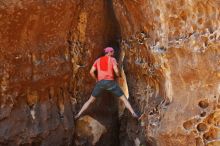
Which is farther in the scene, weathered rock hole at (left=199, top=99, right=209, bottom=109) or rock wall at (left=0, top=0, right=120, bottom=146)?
rock wall at (left=0, top=0, right=120, bottom=146)

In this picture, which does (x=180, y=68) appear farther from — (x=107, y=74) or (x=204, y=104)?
(x=107, y=74)

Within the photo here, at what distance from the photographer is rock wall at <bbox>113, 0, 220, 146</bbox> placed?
5.96 metres

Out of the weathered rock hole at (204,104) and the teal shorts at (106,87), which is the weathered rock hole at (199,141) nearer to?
the weathered rock hole at (204,104)

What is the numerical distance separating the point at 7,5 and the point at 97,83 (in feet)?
6.10

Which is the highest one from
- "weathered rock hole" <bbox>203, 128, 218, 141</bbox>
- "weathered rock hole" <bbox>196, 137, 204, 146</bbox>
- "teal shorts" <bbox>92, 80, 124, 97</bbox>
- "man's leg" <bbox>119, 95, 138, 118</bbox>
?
"teal shorts" <bbox>92, 80, 124, 97</bbox>

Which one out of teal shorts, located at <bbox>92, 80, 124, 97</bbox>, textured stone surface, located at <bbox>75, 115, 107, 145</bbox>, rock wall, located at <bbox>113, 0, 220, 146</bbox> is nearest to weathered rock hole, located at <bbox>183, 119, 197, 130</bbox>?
rock wall, located at <bbox>113, 0, 220, 146</bbox>

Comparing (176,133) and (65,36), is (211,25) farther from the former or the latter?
(65,36)

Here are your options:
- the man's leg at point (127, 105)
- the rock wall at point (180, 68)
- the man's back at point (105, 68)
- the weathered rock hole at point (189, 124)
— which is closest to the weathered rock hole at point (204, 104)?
the rock wall at point (180, 68)

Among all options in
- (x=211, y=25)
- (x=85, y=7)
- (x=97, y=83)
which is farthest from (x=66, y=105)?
(x=211, y=25)

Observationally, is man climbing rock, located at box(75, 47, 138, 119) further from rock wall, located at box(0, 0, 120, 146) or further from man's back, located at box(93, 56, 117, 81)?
rock wall, located at box(0, 0, 120, 146)

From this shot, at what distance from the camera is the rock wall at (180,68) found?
596cm

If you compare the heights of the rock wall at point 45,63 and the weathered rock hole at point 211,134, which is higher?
the rock wall at point 45,63

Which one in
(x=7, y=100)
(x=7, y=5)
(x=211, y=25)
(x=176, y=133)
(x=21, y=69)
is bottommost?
(x=176, y=133)

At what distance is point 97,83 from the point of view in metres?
6.75
